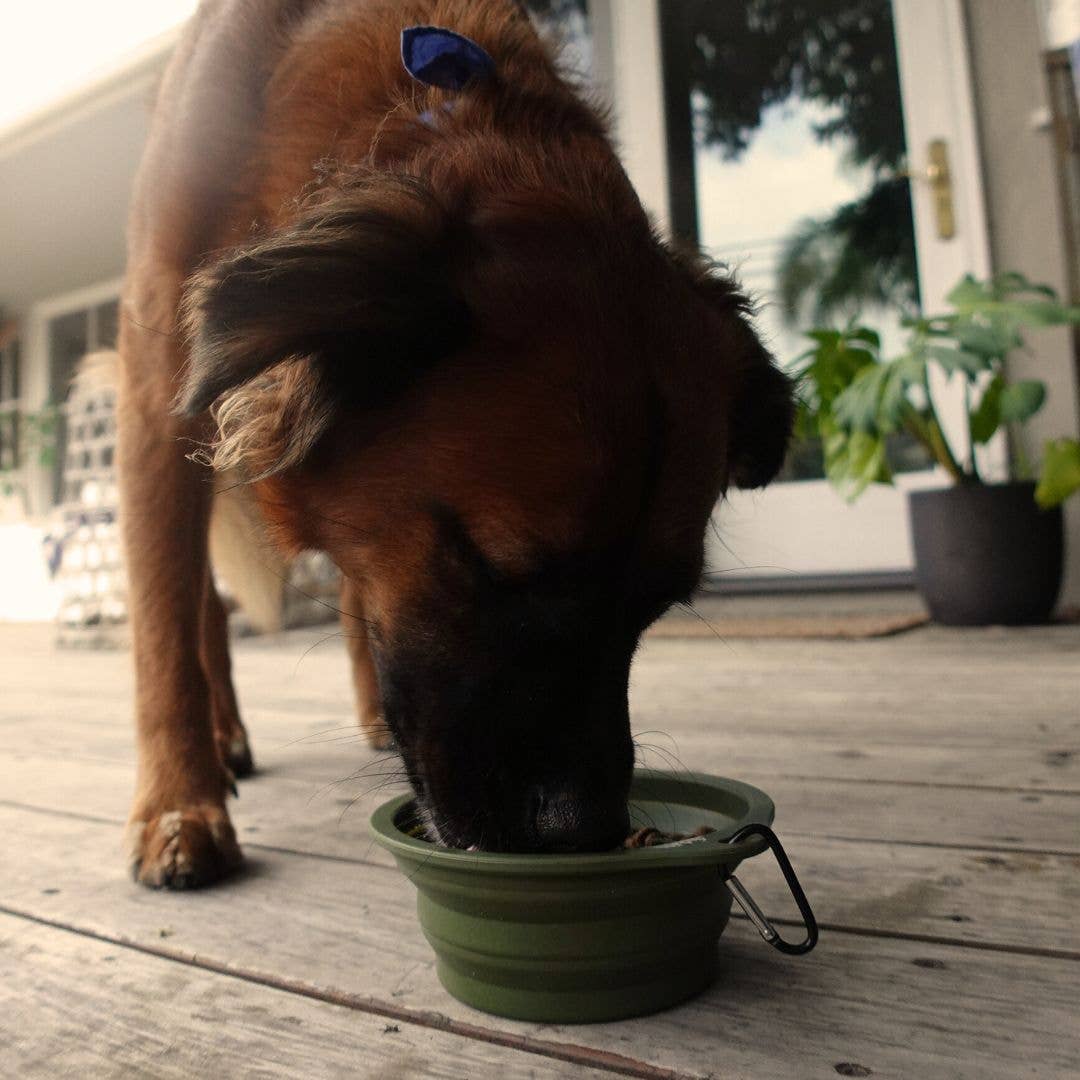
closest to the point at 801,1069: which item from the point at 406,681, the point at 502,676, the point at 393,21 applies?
the point at 502,676

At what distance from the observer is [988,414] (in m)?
3.47

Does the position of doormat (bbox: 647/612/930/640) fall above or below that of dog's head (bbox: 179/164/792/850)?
below

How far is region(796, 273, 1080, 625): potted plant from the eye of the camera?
129 inches

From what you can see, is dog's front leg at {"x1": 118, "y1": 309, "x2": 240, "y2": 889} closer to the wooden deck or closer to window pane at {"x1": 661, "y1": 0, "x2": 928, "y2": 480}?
the wooden deck

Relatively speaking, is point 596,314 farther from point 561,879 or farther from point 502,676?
point 561,879

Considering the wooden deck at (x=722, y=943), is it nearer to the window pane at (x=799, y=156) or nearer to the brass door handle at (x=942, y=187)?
the brass door handle at (x=942, y=187)

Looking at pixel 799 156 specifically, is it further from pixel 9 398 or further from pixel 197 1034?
Answer: pixel 9 398

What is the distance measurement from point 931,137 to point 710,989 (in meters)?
4.21

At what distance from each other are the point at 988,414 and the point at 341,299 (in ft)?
9.89

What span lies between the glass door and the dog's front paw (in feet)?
10.1

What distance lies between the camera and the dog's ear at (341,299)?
0.98m

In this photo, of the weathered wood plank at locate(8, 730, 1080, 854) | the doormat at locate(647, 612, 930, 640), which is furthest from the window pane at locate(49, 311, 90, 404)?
the weathered wood plank at locate(8, 730, 1080, 854)

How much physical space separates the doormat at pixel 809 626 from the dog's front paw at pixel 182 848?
2177 mm

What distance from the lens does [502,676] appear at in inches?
39.8
